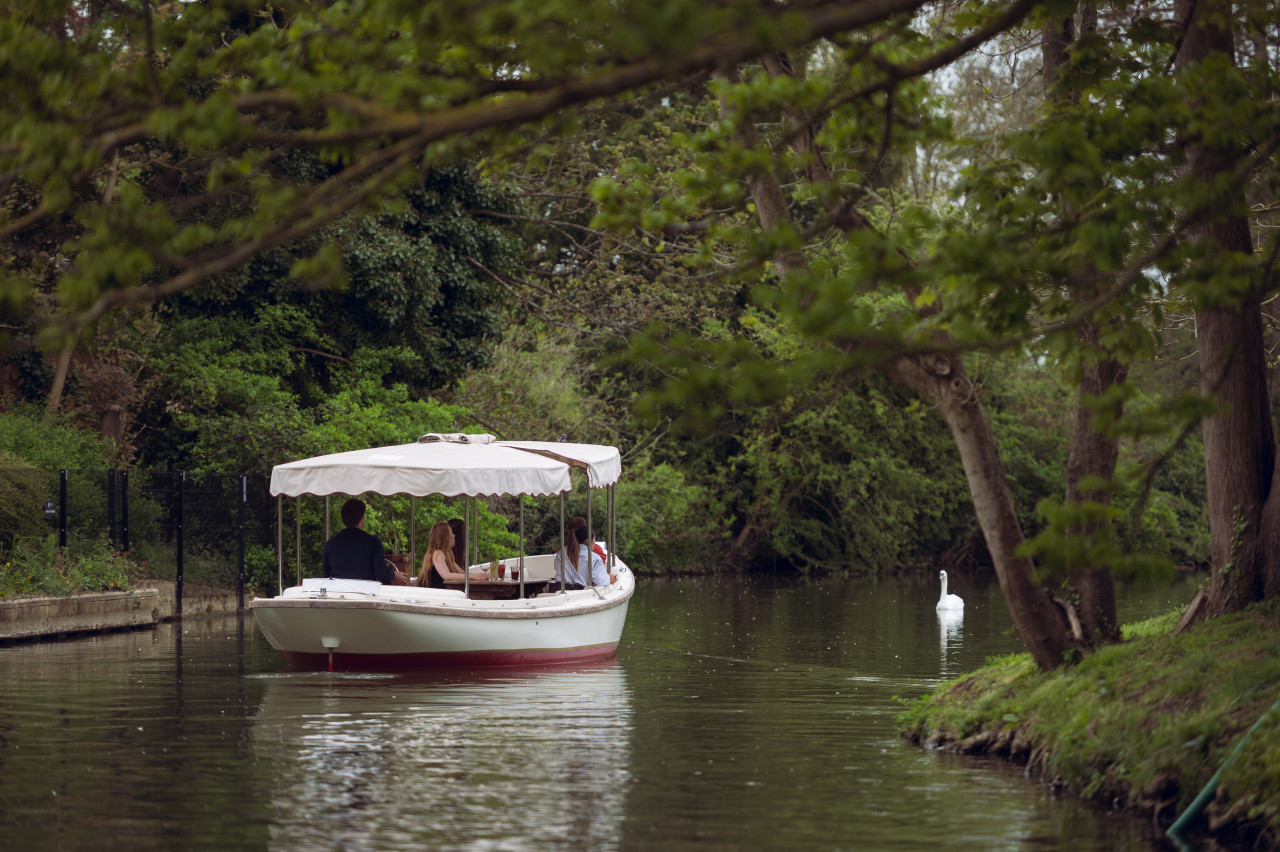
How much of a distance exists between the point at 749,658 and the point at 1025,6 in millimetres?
14234

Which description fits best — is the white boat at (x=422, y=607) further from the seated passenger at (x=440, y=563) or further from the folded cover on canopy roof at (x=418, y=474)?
the seated passenger at (x=440, y=563)

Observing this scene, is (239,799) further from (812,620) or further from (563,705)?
(812,620)

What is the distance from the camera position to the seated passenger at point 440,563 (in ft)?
66.7

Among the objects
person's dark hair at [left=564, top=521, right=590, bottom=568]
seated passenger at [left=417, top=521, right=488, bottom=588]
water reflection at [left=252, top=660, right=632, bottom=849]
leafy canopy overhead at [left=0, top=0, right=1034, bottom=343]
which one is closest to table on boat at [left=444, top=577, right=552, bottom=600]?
seated passenger at [left=417, top=521, right=488, bottom=588]

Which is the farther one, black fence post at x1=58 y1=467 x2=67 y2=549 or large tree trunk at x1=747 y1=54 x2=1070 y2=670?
black fence post at x1=58 y1=467 x2=67 y2=549

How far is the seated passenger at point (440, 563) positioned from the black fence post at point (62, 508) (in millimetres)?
6726

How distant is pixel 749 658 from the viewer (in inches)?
828

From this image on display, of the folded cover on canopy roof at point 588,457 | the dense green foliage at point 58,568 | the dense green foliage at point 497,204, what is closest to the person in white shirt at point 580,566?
the folded cover on canopy roof at point 588,457

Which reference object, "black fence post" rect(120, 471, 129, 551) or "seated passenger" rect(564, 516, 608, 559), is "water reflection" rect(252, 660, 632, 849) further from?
"black fence post" rect(120, 471, 129, 551)

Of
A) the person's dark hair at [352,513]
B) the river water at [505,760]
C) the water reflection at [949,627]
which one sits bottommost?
the water reflection at [949,627]

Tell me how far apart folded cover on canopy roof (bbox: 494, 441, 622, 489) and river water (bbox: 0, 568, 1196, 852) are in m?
2.39

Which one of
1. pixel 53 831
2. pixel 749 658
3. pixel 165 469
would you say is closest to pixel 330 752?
pixel 53 831

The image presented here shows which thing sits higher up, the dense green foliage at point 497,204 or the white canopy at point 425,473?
the dense green foliage at point 497,204

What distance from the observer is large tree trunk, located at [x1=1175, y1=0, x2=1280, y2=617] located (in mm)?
11859
